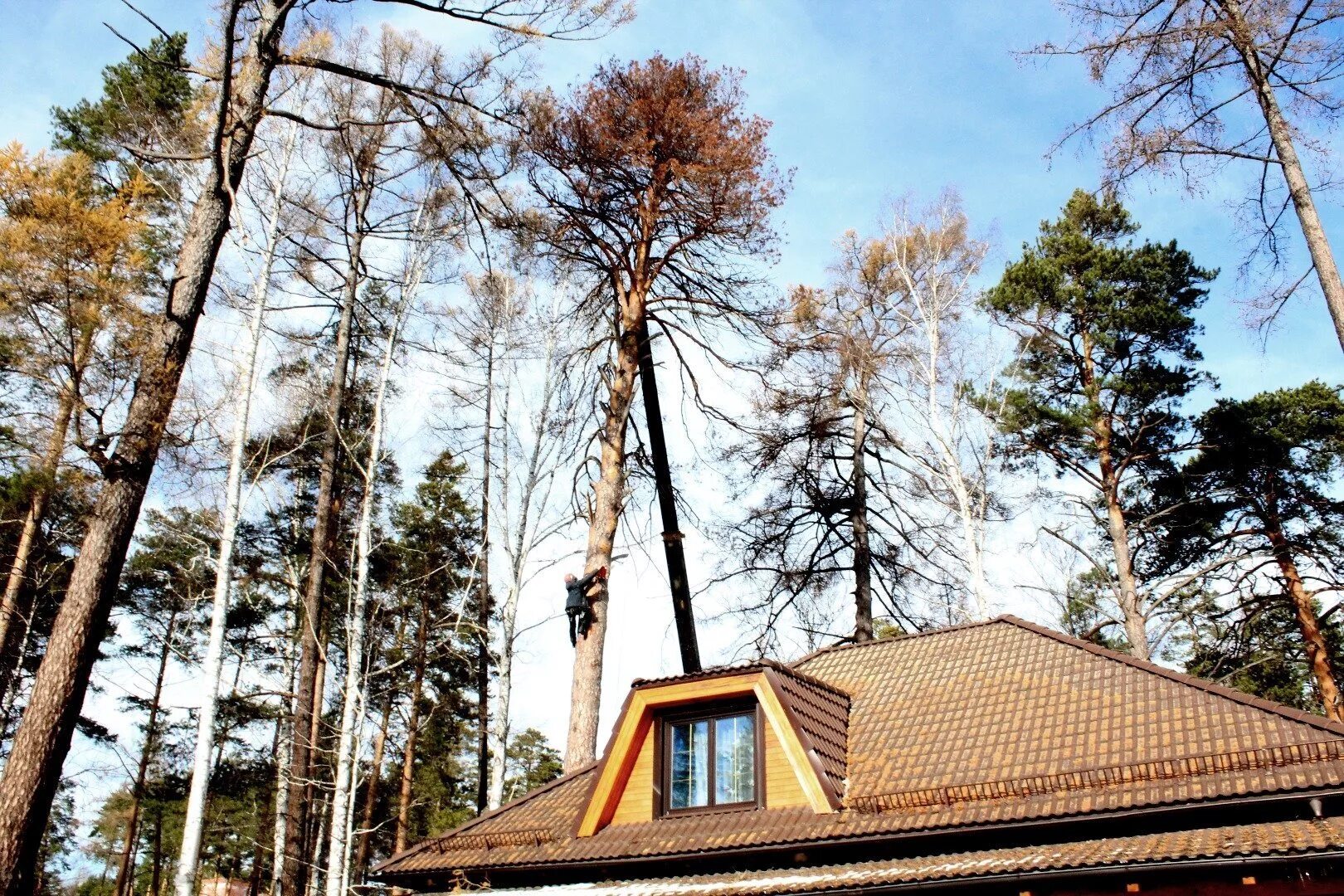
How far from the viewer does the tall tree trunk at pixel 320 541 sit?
15188mm

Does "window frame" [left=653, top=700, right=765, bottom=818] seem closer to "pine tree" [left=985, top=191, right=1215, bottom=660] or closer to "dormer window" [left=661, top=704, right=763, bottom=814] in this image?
"dormer window" [left=661, top=704, right=763, bottom=814]

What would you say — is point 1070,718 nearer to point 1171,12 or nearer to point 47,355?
point 1171,12

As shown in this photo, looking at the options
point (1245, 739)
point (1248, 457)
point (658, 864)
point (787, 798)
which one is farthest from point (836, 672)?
point (1248, 457)

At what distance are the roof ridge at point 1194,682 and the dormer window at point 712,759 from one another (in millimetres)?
3745

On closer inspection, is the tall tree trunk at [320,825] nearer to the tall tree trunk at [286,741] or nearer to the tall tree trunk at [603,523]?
the tall tree trunk at [286,741]

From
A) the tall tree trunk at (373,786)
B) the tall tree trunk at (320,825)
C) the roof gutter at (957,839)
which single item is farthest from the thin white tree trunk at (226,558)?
the tall tree trunk at (373,786)

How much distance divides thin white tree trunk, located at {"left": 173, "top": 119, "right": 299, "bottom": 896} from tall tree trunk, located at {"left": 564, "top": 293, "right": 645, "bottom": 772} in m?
4.48

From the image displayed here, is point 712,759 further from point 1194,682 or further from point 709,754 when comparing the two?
point 1194,682

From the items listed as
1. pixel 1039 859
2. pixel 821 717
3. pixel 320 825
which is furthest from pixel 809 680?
pixel 320 825

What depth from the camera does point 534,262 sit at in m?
16.1

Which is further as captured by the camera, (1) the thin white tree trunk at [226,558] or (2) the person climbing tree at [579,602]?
(2) the person climbing tree at [579,602]

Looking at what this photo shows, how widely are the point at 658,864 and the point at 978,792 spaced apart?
3410mm

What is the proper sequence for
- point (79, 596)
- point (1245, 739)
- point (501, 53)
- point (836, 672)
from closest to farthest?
point (79, 596)
point (1245, 739)
point (501, 53)
point (836, 672)

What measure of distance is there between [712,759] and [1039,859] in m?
4.03
